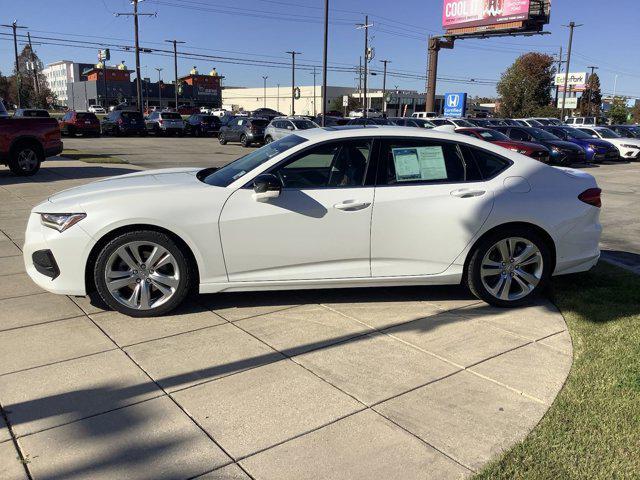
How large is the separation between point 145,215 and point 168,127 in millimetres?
34432

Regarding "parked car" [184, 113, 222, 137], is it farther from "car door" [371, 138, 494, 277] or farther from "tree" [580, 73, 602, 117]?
"tree" [580, 73, 602, 117]

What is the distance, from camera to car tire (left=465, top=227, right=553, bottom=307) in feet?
15.5

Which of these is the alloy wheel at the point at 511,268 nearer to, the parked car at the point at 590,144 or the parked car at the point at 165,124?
the parked car at the point at 590,144

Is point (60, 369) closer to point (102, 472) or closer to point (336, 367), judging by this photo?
point (102, 472)

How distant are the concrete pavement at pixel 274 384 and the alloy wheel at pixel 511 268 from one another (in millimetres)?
202

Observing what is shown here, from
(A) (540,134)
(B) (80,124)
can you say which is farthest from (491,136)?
(B) (80,124)

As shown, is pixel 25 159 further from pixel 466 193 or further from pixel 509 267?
pixel 509 267

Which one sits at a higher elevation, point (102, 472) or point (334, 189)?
point (334, 189)

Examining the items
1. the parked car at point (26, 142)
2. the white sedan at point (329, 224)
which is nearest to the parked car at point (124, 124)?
the parked car at point (26, 142)

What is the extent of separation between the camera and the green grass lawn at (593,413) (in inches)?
103

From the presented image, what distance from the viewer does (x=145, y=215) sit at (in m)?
4.21

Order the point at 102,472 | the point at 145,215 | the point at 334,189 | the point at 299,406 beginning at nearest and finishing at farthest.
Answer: the point at 102,472 < the point at 299,406 < the point at 145,215 < the point at 334,189

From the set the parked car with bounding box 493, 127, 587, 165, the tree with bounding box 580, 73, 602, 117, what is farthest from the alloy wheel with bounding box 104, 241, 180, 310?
the tree with bounding box 580, 73, 602, 117

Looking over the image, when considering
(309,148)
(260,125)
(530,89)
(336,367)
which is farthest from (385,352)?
(530,89)
